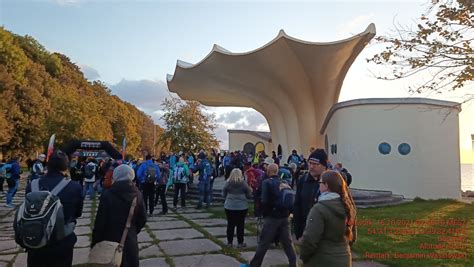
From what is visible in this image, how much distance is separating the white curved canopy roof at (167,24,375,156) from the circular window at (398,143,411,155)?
23.3 feet

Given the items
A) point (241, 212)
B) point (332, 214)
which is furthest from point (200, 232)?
point (332, 214)

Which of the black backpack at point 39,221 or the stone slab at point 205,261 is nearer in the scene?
the black backpack at point 39,221

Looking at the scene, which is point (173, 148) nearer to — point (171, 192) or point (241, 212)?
point (171, 192)

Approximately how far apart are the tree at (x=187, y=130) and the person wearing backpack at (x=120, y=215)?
27343 millimetres

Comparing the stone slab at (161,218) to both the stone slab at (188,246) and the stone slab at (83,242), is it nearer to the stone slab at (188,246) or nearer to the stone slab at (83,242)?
the stone slab at (83,242)

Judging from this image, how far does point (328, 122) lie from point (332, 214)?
1818 centimetres

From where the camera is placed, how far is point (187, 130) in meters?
31.8

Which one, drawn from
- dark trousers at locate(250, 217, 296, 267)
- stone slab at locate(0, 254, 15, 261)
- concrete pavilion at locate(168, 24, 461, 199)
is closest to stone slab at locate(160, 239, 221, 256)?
dark trousers at locate(250, 217, 296, 267)

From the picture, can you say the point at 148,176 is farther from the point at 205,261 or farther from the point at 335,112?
the point at 335,112

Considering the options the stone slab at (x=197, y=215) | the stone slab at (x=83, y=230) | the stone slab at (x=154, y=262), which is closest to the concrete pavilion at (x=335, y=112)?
the stone slab at (x=197, y=215)

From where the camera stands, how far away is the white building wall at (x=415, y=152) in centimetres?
1619

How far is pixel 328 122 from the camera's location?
20.9 meters

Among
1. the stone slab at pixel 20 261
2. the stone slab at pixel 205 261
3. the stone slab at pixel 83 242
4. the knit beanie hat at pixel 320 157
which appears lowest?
the stone slab at pixel 83 242

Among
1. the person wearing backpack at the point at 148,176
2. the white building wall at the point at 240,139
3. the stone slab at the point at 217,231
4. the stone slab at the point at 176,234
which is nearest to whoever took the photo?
the stone slab at the point at 176,234
